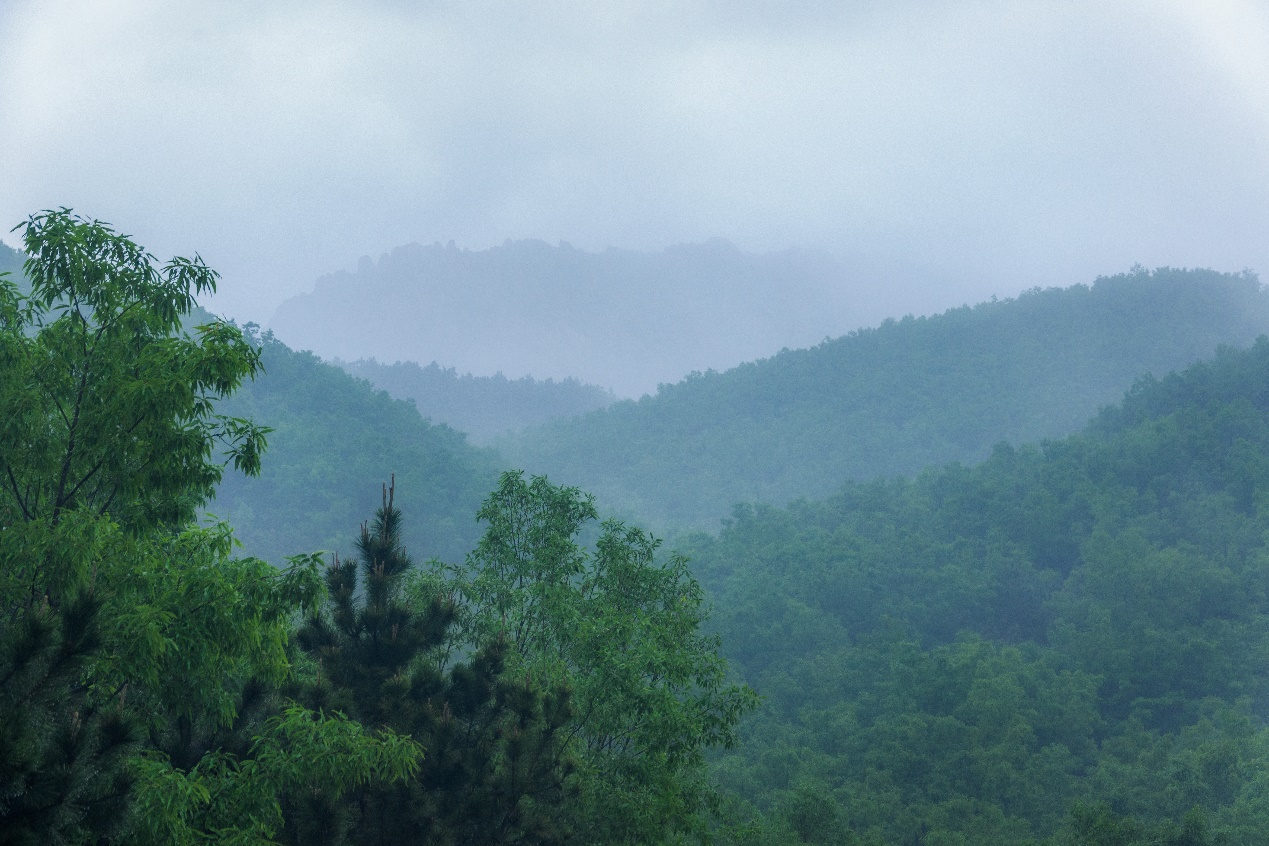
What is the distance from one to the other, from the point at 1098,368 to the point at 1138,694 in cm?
6045

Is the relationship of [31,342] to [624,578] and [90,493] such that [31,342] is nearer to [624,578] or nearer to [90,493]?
[90,493]

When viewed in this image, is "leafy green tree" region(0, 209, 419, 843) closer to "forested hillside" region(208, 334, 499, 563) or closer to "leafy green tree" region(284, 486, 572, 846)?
"leafy green tree" region(284, 486, 572, 846)

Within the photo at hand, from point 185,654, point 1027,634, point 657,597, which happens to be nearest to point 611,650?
point 657,597

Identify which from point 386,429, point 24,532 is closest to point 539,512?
point 24,532

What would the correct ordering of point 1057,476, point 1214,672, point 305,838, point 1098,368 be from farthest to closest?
point 1098,368
point 1057,476
point 1214,672
point 305,838

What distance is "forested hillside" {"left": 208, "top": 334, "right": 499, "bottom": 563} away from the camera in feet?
222

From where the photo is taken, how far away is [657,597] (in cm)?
1448

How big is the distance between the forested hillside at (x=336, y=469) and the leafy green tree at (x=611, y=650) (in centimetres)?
5066

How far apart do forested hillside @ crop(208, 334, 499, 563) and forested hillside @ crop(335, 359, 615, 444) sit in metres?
61.1

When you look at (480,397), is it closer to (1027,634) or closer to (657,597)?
(1027,634)

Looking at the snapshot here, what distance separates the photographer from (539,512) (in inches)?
583

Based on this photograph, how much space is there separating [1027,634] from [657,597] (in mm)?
41399

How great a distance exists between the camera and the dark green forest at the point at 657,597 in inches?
258

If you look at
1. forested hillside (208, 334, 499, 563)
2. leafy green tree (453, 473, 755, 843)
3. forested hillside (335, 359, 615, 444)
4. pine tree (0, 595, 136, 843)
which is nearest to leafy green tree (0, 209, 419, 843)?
pine tree (0, 595, 136, 843)
